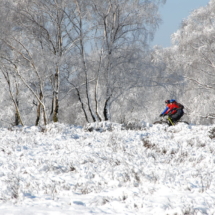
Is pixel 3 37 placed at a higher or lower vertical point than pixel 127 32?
lower

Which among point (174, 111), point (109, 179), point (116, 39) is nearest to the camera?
point (109, 179)

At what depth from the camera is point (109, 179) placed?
15.3ft

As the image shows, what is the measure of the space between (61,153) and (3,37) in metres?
10.1

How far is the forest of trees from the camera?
1493 centimetres

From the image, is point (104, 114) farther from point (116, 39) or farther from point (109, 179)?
point (109, 179)

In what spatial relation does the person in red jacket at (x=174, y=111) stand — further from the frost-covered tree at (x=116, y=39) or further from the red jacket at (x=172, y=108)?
the frost-covered tree at (x=116, y=39)

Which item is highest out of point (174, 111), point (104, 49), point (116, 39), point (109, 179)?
point (116, 39)

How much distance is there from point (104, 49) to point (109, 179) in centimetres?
1245

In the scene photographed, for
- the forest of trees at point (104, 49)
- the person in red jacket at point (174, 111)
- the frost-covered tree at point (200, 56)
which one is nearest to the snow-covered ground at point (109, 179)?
the person in red jacket at point (174, 111)

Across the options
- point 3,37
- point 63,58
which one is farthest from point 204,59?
point 3,37

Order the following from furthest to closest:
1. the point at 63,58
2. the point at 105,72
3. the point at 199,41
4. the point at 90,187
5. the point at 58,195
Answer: the point at 199,41 → the point at 105,72 → the point at 63,58 → the point at 90,187 → the point at 58,195

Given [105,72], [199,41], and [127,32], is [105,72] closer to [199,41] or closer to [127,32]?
[127,32]

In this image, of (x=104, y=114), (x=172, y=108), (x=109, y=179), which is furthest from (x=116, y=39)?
(x=109, y=179)

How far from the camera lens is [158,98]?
77.1 feet
